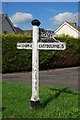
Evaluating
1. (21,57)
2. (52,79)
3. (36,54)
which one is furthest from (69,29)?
(36,54)

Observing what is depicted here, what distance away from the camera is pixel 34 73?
21.7 ft

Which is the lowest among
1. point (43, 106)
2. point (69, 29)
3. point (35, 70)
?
point (43, 106)

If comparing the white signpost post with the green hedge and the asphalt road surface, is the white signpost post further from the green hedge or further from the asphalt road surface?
the green hedge

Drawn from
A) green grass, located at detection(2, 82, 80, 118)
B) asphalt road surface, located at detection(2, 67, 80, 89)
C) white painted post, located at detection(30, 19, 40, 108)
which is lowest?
green grass, located at detection(2, 82, 80, 118)

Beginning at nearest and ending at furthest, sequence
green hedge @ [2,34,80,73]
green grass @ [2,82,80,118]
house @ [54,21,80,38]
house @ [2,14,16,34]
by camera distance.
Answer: green grass @ [2,82,80,118]
green hedge @ [2,34,80,73]
house @ [2,14,16,34]
house @ [54,21,80,38]

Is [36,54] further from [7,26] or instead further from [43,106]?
[7,26]

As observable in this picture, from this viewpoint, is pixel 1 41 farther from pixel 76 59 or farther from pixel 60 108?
pixel 60 108

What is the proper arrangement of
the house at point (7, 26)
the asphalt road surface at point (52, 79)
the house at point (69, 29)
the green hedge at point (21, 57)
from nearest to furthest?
1. the asphalt road surface at point (52, 79)
2. the green hedge at point (21, 57)
3. the house at point (7, 26)
4. the house at point (69, 29)

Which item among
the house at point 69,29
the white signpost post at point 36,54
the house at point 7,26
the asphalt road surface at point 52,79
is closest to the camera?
the white signpost post at point 36,54

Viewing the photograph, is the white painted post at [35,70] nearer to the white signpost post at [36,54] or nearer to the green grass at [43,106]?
the white signpost post at [36,54]

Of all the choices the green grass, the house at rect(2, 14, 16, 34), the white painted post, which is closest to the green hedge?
the green grass

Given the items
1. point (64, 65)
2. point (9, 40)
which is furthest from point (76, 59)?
point (9, 40)

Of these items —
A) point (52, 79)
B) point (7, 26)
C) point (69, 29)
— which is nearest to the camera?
point (52, 79)

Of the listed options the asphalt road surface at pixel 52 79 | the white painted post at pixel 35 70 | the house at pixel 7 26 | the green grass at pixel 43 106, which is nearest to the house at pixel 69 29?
the house at pixel 7 26
